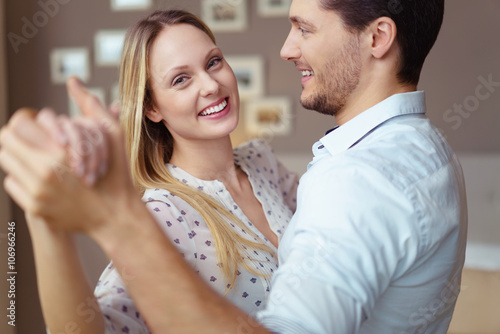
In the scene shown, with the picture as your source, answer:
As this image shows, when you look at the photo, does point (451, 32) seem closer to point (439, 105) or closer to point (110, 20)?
point (439, 105)

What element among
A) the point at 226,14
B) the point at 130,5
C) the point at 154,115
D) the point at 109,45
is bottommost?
the point at 154,115

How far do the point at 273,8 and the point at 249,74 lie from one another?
0.51m

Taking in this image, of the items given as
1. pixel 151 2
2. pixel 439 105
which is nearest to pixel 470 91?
pixel 439 105

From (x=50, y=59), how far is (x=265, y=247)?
3.15m

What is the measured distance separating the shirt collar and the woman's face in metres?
0.51

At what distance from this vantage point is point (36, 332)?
3.68 meters

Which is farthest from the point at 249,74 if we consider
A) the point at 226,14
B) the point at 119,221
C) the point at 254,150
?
the point at 119,221

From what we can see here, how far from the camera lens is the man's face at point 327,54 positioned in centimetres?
113

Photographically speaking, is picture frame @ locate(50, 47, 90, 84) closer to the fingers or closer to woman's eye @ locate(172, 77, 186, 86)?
woman's eye @ locate(172, 77, 186, 86)

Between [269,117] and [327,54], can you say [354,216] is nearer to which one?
[327,54]

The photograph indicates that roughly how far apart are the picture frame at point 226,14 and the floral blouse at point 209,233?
2.36 m

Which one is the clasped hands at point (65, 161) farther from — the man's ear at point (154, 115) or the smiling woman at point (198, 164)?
the man's ear at point (154, 115)

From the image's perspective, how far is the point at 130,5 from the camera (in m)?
4.02

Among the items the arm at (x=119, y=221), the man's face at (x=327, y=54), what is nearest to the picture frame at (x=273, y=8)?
the man's face at (x=327, y=54)
